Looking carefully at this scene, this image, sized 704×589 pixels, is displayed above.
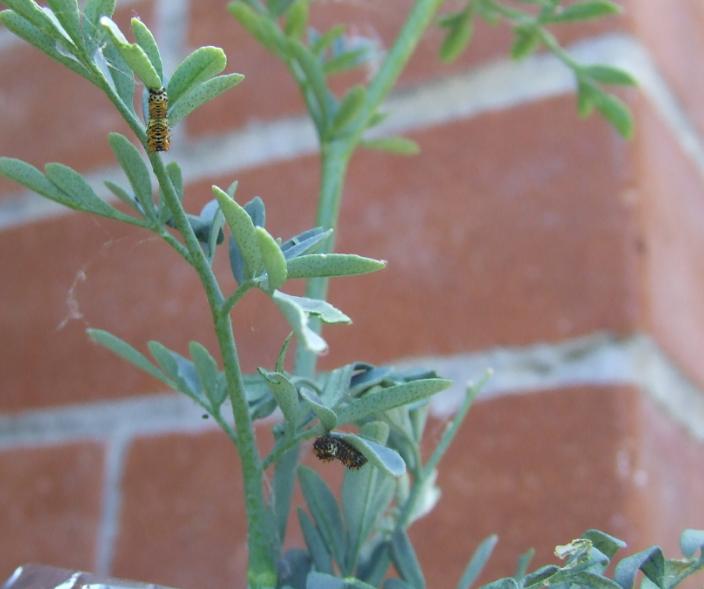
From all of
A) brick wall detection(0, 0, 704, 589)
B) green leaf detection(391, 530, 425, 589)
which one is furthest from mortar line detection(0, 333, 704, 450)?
green leaf detection(391, 530, 425, 589)

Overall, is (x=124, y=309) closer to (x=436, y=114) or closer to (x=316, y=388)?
(x=436, y=114)

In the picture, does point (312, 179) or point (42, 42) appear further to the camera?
point (312, 179)

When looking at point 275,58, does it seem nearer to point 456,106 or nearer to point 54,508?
point 456,106

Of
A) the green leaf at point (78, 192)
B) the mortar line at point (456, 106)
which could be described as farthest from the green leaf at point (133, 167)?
the mortar line at point (456, 106)

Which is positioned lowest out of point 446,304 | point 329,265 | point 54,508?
point 54,508

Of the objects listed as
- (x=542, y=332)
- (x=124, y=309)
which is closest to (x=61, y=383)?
(x=124, y=309)

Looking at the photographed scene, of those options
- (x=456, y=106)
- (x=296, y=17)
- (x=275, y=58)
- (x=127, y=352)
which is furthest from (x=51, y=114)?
(x=127, y=352)

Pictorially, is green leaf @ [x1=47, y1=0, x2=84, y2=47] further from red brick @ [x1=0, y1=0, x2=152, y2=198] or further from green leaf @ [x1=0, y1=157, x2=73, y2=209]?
red brick @ [x1=0, y1=0, x2=152, y2=198]
